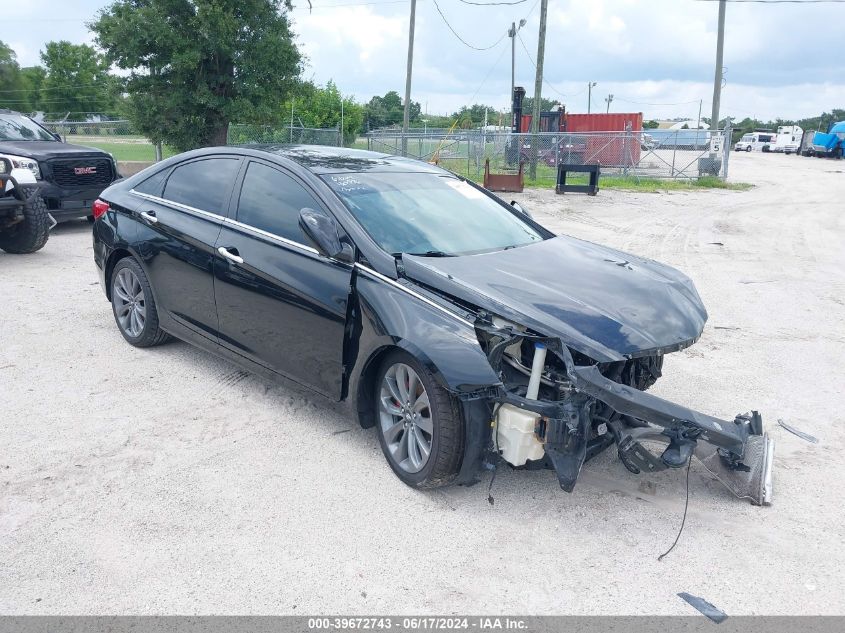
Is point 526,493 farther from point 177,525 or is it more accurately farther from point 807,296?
point 807,296

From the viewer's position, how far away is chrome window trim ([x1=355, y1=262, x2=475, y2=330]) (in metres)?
3.63

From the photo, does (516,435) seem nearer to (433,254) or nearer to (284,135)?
(433,254)

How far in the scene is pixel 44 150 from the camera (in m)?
11.7

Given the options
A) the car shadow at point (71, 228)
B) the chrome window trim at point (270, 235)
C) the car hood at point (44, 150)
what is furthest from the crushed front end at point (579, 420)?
the car shadow at point (71, 228)

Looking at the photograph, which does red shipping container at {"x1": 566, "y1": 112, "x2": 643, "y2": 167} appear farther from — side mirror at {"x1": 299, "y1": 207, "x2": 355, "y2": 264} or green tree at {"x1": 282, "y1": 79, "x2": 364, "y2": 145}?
side mirror at {"x1": 299, "y1": 207, "x2": 355, "y2": 264}

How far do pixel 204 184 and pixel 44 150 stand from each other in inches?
311

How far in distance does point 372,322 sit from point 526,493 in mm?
1204

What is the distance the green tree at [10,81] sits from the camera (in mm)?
65125

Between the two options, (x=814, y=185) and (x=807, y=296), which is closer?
(x=807, y=296)

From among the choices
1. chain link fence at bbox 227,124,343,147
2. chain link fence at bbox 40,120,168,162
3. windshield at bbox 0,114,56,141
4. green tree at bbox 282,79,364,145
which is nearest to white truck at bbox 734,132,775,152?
green tree at bbox 282,79,364,145

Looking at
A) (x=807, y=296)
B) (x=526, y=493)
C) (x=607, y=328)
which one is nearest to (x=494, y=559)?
(x=526, y=493)

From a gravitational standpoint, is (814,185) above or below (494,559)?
above

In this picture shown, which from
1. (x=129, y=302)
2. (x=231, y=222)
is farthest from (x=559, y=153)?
(x=231, y=222)

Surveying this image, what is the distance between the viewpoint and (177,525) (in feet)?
11.6
